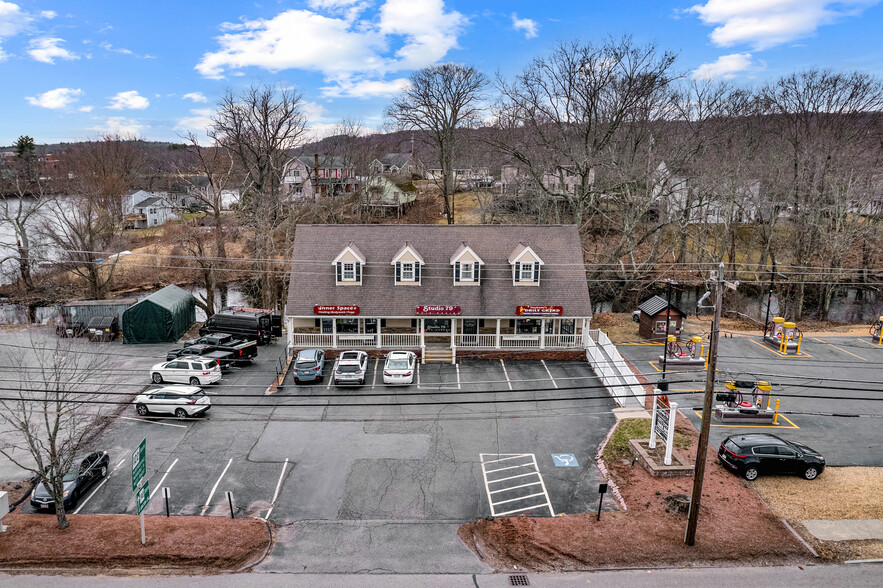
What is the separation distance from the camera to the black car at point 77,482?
17.3m

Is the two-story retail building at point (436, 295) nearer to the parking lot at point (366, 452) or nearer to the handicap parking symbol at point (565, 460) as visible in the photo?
the parking lot at point (366, 452)

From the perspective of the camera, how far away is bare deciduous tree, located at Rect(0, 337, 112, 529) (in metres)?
16.0

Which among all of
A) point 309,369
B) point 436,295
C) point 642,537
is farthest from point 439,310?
point 642,537

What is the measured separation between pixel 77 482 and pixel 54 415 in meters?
6.66

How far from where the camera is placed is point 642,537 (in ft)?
52.6

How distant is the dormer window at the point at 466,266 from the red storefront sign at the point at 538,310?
3225 millimetres

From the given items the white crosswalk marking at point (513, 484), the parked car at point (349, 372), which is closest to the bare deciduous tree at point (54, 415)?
the parked car at point (349, 372)

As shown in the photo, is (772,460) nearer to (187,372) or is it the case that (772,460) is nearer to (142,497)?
(142,497)

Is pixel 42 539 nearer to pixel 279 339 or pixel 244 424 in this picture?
pixel 244 424

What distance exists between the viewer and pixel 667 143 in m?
50.0

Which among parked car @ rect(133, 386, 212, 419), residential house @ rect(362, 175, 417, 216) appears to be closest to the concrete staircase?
parked car @ rect(133, 386, 212, 419)

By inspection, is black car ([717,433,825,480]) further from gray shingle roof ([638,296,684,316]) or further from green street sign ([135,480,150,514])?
green street sign ([135,480,150,514])

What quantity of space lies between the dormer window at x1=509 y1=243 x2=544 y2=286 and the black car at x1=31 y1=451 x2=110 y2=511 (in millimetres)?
22149

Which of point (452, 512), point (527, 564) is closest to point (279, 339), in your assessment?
point (452, 512)
